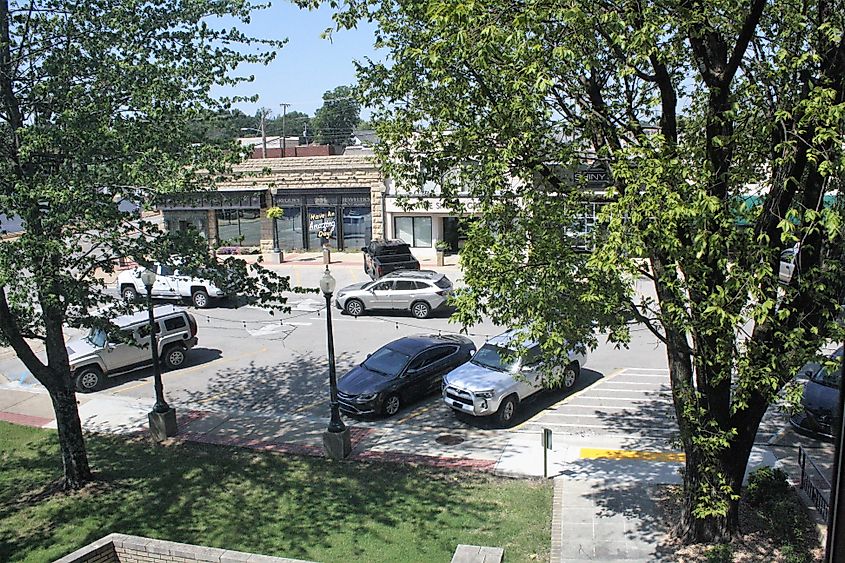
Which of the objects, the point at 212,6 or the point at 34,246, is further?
the point at 212,6

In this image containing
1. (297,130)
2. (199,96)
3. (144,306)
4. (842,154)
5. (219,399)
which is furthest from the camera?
(297,130)

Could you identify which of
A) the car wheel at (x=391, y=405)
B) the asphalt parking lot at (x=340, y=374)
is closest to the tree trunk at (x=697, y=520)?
the asphalt parking lot at (x=340, y=374)

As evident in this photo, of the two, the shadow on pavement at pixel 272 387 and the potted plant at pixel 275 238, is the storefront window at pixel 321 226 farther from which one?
the shadow on pavement at pixel 272 387

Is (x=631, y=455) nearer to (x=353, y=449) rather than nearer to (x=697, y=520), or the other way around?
(x=697, y=520)

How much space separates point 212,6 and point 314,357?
1072cm

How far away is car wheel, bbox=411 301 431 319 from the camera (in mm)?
24638

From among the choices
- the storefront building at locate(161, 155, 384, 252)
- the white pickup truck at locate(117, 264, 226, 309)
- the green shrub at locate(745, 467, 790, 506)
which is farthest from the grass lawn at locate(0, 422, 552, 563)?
the storefront building at locate(161, 155, 384, 252)

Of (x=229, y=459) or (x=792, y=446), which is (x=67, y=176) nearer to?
(x=229, y=459)

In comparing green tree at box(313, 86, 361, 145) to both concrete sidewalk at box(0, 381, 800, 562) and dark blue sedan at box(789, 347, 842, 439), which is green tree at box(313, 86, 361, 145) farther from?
dark blue sedan at box(789, 347, 842, 439)

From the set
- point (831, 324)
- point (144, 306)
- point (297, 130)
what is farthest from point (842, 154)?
point (297, 130)

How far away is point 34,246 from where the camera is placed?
1023cm

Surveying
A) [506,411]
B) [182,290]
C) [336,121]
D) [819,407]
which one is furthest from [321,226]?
[336,121]

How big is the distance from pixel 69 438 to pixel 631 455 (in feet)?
33.0

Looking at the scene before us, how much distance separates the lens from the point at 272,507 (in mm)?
11844
